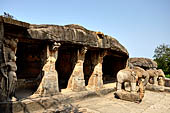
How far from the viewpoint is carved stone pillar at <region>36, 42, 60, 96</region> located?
14.0 ft

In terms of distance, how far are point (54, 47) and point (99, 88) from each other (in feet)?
10.5

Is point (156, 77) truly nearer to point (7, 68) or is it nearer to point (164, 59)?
point (7, 68)

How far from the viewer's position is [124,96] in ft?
16.5

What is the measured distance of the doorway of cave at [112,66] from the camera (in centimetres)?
1022

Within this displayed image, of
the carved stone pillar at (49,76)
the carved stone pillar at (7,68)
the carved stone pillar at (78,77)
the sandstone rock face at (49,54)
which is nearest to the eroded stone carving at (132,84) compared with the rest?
the sandstone rock face at (49,54)

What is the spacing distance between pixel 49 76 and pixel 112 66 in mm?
7728

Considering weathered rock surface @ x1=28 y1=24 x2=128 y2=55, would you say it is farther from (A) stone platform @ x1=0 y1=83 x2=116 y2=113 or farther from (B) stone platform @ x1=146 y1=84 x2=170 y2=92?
(B) stone platform @ x1=146 y1=84 x2=170 y2=92

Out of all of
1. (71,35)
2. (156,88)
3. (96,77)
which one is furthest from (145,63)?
(71,35)

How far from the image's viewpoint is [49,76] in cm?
437

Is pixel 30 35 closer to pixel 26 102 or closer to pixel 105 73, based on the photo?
pixel 26 102

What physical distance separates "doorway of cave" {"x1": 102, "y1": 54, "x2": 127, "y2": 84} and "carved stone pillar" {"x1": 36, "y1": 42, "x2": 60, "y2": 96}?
6274 millimetres

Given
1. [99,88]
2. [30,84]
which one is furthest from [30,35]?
[99,88]

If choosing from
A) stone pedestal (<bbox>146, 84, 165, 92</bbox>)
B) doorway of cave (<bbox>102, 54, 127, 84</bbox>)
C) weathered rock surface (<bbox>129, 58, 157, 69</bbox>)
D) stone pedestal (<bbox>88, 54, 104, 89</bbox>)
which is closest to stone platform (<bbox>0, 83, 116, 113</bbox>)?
stone pedestal (<bbox>88, 54, 104, 89</bbox>)

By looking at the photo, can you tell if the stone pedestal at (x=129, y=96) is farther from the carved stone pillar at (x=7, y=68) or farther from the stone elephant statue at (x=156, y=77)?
the carved stone pillar at (x=7, y=68)
